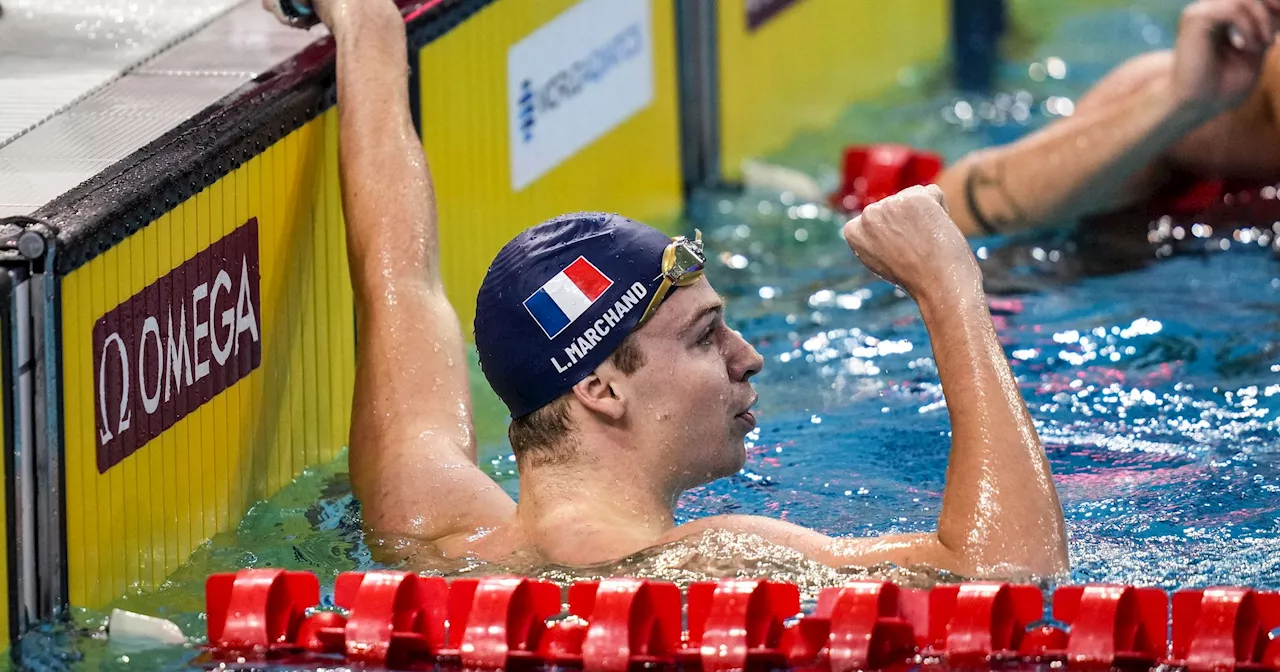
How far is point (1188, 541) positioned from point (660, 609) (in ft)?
3.27

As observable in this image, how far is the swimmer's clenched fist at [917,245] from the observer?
2.61m

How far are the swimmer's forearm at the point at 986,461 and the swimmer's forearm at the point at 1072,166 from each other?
5.88 ft

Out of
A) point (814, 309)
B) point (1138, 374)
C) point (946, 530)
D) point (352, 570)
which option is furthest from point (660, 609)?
point (814, 309)

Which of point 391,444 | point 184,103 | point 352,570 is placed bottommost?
point 352,570

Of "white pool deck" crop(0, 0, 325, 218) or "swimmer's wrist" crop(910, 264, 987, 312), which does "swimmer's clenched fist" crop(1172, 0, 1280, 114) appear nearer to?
"swimmer's wrist" crop(910, 264, 987, 312)

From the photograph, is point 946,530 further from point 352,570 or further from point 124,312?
point 124,312

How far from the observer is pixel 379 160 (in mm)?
3260

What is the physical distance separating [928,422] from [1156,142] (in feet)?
3.33

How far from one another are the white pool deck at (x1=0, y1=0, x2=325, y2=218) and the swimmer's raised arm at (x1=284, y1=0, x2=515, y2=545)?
0.81 feet

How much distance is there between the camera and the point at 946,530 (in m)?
2.52

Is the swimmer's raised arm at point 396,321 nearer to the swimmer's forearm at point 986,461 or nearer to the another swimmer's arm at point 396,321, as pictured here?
the another swimmer's arm at point 396,321

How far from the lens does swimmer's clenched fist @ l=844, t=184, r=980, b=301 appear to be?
2607 millimetres

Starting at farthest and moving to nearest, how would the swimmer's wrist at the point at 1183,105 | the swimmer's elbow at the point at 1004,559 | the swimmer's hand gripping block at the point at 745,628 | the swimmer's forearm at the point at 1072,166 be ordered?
the swimmer's forearm at the point at 1072,166 < the swimmer's wrist at the point at 1183,105 < the swimmer's elbow at the point at 1004,559 < the swimmer's hand gripping block at the point at 745,628

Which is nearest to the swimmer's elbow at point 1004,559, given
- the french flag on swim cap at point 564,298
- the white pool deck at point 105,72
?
the french flag on swim cap at point 564,298
